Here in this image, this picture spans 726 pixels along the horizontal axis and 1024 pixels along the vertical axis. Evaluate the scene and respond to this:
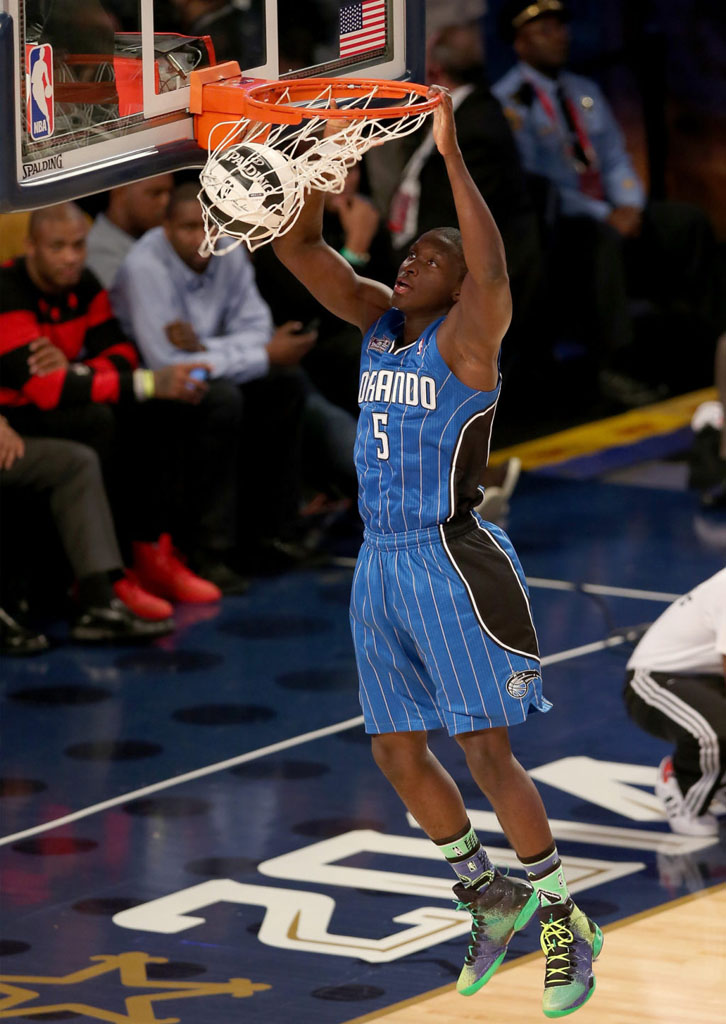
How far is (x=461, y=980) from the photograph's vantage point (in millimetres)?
5137

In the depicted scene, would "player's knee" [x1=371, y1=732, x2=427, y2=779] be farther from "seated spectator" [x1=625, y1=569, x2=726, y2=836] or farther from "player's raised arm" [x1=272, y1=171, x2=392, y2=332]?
"seated spectator" [x1=625, y1=569, x2=726, y2=836]

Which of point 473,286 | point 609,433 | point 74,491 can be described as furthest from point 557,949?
point 609,433

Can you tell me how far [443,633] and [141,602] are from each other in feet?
Result: 13.4

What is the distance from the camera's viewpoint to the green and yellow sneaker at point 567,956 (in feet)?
16.3

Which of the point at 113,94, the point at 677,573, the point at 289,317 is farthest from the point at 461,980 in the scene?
the point at 289,317

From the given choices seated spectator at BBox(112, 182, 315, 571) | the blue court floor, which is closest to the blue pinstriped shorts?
the blue court floor

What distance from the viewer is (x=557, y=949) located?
5.05m

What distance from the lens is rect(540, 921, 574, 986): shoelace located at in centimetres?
500

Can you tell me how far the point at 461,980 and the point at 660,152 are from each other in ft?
33.0

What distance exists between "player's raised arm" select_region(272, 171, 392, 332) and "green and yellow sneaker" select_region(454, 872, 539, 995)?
1.49 m

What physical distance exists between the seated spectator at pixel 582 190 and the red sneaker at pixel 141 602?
430 cm

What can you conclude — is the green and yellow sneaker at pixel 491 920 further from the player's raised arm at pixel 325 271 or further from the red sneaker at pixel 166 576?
the red sneaker at pixel 166 576

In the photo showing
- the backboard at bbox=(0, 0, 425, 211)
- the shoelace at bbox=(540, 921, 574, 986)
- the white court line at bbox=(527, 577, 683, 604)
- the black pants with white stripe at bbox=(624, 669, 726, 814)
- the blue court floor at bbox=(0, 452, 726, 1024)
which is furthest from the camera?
the white court line at bbox=(527, 577, 683, 604)

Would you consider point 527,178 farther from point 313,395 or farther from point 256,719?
point 256,719
